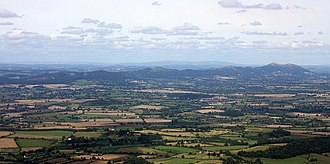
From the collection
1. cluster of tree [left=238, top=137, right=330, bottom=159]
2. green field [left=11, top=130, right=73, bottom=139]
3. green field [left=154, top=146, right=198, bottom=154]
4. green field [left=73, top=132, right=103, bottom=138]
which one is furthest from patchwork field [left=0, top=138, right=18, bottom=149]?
cluster of tree [left=238, top=137, right=330, bottom=159]

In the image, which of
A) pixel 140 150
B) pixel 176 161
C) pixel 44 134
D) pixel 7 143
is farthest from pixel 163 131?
pixel 7 143

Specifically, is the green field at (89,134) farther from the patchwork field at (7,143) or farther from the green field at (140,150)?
the green field at (140,150)

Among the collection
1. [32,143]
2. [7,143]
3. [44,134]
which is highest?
[7,143]

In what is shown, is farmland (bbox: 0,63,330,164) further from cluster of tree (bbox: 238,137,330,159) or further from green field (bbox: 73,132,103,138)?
cluster of tree (bbox: 238,137,330,159)

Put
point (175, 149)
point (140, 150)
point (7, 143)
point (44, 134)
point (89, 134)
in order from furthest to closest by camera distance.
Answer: point (44, 134)
point (89, 134)
point (7, 143)
point (175, 149)
point (140, 150)

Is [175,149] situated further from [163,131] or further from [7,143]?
A: [7,143]

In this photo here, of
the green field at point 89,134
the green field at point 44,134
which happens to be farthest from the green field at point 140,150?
the green field at point 44,134

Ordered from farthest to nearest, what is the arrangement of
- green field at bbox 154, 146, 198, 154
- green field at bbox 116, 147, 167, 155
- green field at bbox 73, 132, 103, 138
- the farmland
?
green field at bbox 73, 132, 103, 138 < green field at bbox 154, 146, 198, 154 < green field at bbox 116, 147, 167, 155 < the farmland
